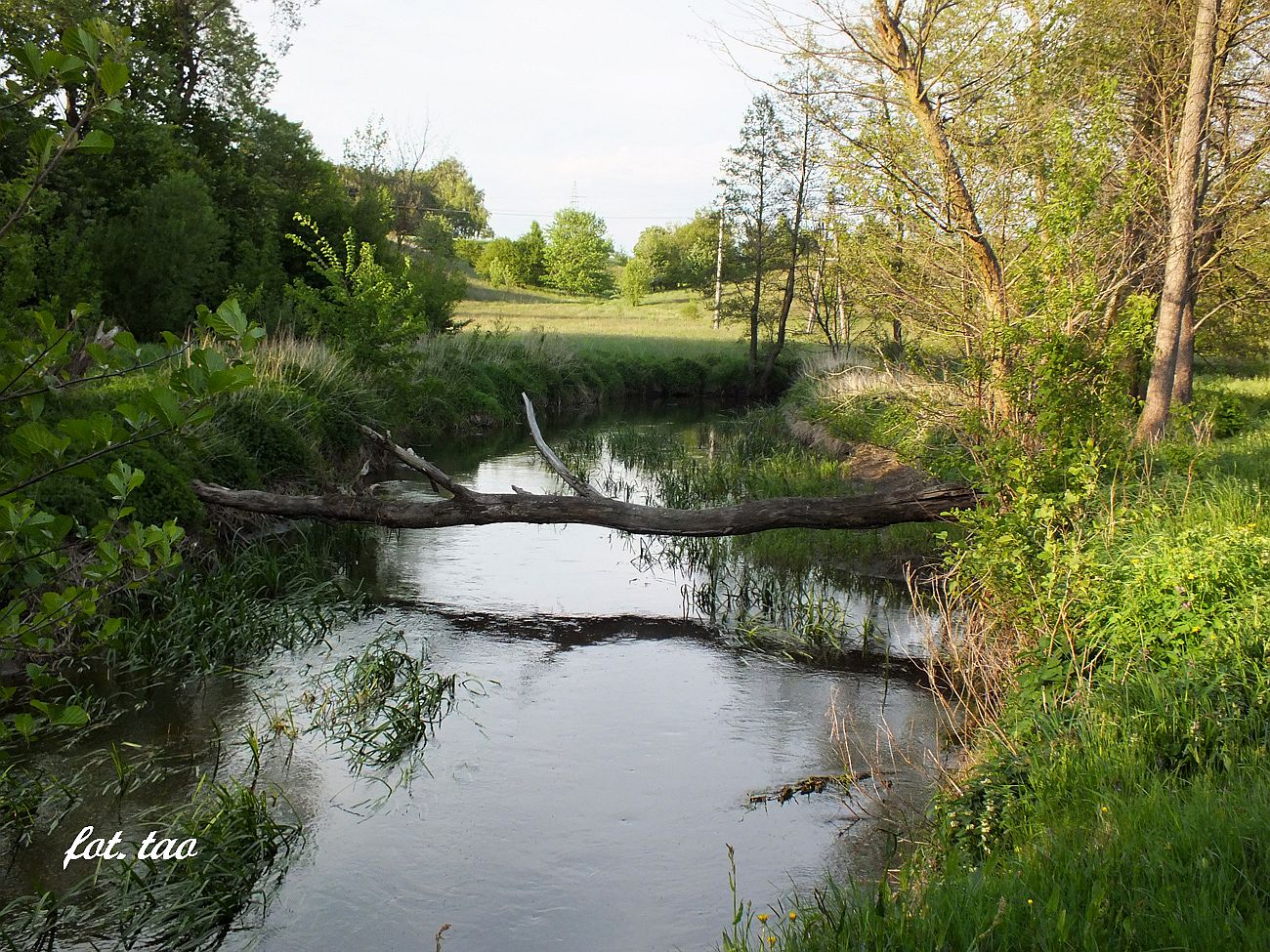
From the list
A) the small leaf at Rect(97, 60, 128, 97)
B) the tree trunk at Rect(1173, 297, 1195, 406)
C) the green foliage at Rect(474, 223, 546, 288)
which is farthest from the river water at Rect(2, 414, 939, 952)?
the green foliage at Rect(474, 223, 546, 288)

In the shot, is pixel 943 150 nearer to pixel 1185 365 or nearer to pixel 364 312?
pixel 1185 365

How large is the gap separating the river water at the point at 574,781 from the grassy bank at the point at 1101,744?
0.49m

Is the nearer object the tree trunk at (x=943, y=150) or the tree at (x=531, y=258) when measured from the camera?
the tree trunk at (x=943, y=150)

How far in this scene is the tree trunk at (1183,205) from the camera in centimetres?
998

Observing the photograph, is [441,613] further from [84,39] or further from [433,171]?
[433,171]

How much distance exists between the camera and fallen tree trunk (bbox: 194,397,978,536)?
869cm

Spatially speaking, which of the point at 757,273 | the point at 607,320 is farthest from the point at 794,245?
the point at 607,320

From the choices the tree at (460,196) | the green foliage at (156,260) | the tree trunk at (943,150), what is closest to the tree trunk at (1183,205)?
the tree trunk at (943,150)

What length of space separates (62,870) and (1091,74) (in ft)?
43.6

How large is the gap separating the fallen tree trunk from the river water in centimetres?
83

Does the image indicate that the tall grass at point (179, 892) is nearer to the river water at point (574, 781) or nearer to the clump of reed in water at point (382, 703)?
the river water at point (574, 781)

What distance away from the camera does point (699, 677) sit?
7.75 m

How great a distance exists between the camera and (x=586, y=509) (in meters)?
9.22

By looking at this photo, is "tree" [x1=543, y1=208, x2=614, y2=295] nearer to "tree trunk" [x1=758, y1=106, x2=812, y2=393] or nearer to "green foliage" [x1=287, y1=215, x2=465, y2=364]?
"tree trunk" [x1=758, y1=106, x2=812, y2=393]
